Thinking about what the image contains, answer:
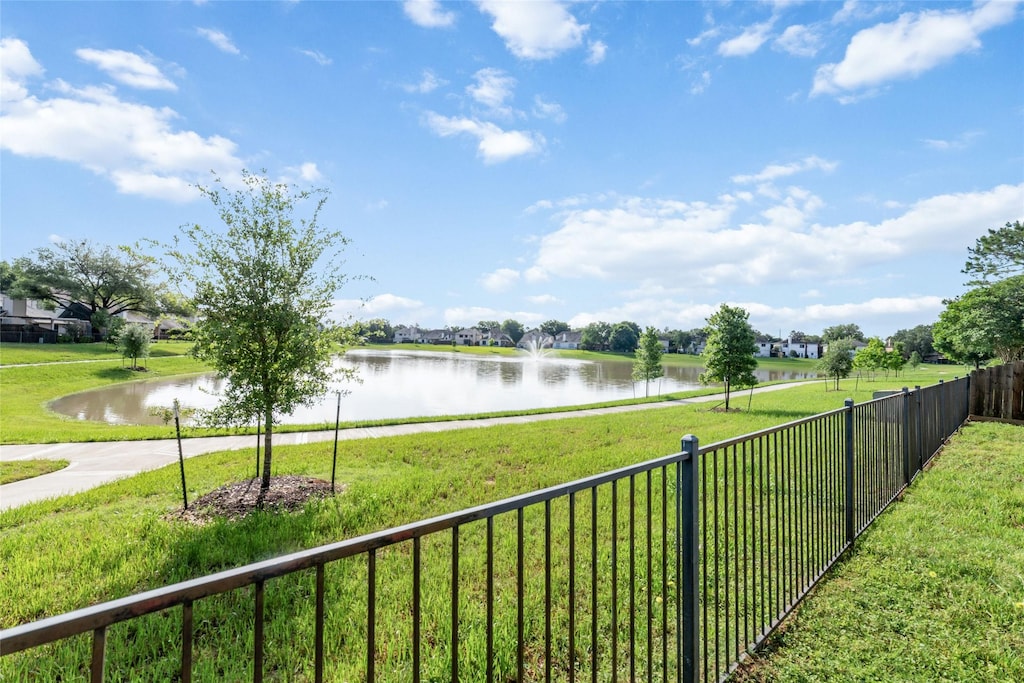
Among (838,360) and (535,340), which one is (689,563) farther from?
(535,340)

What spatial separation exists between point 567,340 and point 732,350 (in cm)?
10270

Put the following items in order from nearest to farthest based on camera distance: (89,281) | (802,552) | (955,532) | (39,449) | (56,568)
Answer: (802,552) < (56,568) < (955,532) < (39,449) < (89,281)

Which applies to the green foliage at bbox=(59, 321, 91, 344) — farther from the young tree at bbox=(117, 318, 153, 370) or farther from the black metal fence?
the black metal fence

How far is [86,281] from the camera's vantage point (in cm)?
4553

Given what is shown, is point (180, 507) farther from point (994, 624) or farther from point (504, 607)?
point (994, 624)

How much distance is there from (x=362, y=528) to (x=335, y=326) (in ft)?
10.2

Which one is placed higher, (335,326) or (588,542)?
(335,326)

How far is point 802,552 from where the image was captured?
3.89 meters

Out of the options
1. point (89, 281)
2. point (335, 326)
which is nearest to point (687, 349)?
point (89, 281)

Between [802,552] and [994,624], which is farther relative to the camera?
[802,552]

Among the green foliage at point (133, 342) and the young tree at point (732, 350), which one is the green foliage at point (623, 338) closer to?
the young tree at point (732, 350)

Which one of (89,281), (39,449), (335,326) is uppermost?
(89,281)

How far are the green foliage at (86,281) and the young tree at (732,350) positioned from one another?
45.5m

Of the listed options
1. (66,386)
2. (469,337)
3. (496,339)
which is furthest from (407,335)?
(66,386)
